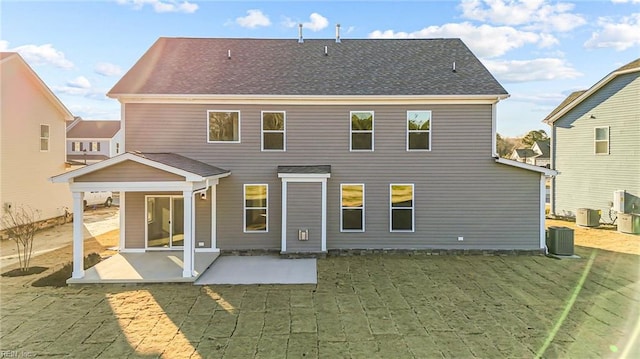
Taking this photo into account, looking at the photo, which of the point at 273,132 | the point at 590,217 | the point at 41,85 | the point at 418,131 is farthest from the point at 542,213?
the point at 41,85

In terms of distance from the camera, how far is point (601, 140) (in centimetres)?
1786

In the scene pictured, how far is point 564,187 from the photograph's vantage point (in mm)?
20031

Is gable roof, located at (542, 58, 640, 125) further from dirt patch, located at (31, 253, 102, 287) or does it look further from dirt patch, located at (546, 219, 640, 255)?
dirt patch, located at (31, 253, 102, 287)

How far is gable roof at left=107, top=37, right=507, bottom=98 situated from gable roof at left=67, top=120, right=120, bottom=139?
31.2 m

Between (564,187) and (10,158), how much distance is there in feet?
87.3

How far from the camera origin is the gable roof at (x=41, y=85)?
15.9m

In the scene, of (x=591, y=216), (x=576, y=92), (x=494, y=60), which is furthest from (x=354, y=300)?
(x=576, y=92)

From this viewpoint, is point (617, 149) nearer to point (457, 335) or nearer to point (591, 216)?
point (591, 216)

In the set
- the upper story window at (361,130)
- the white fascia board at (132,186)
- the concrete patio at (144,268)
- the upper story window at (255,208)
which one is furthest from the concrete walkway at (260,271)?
the upper story window at (361,130)

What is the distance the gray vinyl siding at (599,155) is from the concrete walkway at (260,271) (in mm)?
15027

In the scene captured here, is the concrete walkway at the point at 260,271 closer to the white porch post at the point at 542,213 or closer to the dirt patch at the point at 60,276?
the dirt patch at the point at 60,276

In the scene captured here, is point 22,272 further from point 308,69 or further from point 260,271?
point 308,69

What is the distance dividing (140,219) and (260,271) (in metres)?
5.11

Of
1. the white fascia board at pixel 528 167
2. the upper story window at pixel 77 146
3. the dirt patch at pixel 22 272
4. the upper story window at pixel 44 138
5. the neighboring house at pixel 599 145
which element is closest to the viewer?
the dirt patch at pixel 22 272
